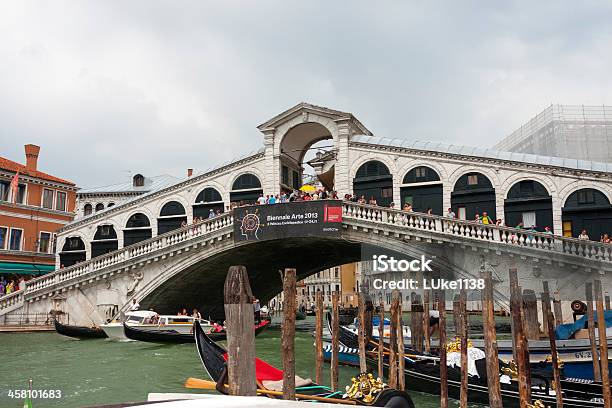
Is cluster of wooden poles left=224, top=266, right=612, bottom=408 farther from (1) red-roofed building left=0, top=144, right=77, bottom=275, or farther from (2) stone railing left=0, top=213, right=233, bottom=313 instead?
(1) red-roofed building left=0, top=144, right=77, bottom=275

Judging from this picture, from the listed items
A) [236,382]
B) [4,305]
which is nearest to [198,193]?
[4,305]

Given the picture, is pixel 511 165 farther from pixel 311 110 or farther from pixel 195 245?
pixel 195 245

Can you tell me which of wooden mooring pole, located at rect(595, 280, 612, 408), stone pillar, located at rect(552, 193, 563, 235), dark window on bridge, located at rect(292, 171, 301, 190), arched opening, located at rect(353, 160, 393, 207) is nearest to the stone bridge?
arched opening, located at rect(353, 160, 393, 207)

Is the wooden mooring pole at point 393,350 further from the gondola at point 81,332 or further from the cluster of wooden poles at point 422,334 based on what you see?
the gondola at point 81,332

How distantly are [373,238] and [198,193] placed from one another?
771 cm

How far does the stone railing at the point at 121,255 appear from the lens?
1683 centimetres

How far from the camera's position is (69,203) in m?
24.7

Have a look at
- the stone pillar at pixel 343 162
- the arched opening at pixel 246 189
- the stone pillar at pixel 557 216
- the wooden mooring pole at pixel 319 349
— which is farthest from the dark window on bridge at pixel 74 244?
the stone pillar at pixel 557 216

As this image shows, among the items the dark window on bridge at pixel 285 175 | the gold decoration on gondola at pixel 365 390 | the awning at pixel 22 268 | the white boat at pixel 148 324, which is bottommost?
the gold decoration on gondola at pixel 365 390

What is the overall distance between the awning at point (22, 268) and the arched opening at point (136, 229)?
474 centimetres

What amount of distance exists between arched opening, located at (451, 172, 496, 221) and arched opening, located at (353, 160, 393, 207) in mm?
2089

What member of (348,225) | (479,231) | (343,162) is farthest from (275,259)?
(479,231)

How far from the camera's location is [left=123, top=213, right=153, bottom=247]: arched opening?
2058 cm

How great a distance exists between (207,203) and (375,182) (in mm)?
6265
